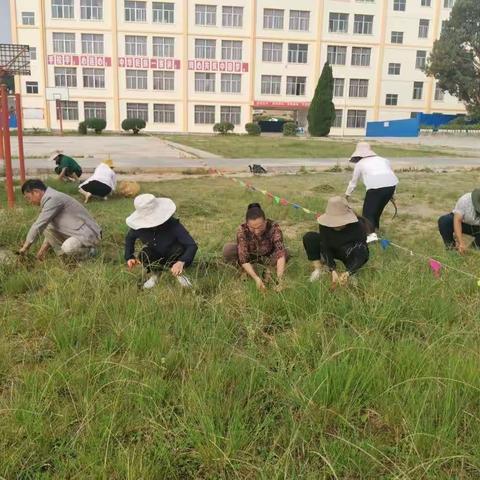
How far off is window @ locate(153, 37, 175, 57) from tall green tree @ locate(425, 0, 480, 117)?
2473cm

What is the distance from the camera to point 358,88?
54594 mm

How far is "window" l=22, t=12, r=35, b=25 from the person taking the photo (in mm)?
48750

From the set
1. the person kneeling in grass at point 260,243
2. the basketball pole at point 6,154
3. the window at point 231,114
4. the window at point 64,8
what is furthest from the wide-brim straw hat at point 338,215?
the window at point 64,8

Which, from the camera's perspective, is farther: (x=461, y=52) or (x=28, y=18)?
(x=28, y=18)

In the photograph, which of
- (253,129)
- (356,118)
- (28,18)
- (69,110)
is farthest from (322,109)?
(28,18)

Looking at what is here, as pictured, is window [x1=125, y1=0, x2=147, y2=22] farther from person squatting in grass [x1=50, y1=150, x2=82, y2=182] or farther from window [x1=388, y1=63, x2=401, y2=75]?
person squatting in grass [x1=50, y1=150, x2=82, y2=182]

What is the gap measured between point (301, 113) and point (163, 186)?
4805cm

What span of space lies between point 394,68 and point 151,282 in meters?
56.4

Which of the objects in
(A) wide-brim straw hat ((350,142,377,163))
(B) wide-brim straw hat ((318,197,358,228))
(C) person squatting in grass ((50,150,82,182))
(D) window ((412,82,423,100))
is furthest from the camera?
(D) window ((412,82,423,100))

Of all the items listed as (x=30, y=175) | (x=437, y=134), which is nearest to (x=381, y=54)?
(x=437, y=134)

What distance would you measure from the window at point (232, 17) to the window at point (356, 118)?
582 inches

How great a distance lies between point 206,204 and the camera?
8.36 m

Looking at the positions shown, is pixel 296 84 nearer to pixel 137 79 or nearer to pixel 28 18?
pixel 137 79

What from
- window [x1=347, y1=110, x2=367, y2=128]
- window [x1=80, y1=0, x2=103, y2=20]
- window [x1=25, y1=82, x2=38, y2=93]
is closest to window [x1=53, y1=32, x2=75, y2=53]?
window [x1=80, y1=0, x2=103, y2=20]
